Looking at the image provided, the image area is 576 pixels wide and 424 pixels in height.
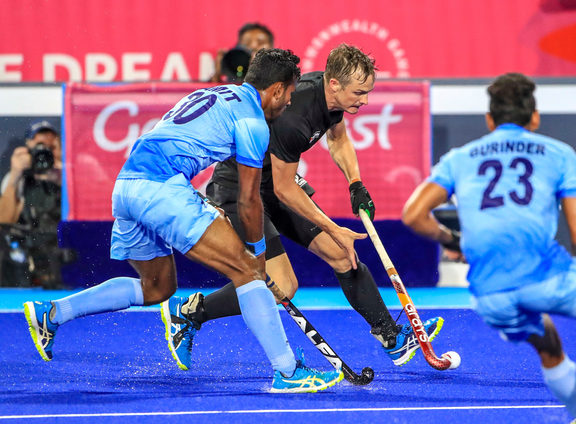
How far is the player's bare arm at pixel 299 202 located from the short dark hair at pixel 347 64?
1.48ft

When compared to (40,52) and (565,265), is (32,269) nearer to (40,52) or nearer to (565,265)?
(40,52)

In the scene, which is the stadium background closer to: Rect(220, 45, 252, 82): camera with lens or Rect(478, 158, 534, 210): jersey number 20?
Rect(220, 45, 252, 82): camera with lens

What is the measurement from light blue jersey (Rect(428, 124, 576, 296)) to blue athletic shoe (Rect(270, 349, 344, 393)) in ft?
3.57

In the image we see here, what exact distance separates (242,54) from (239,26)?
153cm

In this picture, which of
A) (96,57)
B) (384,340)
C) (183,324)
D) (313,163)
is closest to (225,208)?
(183,324)

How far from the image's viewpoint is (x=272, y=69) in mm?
4199

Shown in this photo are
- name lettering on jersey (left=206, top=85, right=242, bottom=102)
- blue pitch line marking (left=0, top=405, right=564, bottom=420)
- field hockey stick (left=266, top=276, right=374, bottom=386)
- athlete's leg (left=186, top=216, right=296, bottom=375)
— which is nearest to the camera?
blue pitch line marking (left=0, top=405, right=564, bottom=420)

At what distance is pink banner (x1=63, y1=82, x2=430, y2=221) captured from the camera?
8.20m

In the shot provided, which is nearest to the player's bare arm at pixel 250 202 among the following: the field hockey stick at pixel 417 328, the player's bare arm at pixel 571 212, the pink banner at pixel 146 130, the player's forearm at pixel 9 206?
the field hockey stick at pixel 417 328

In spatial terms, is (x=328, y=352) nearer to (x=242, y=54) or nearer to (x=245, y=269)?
(x=245, y=269)

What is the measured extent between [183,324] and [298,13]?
556 cm

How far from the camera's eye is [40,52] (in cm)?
975

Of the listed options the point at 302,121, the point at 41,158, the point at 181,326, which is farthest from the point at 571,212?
the point at 41,158

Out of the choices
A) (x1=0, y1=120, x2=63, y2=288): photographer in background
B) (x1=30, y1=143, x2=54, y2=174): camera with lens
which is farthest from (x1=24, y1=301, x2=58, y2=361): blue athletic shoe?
(x1=30, y1=143, x2=54, y2=174): camera with lens
